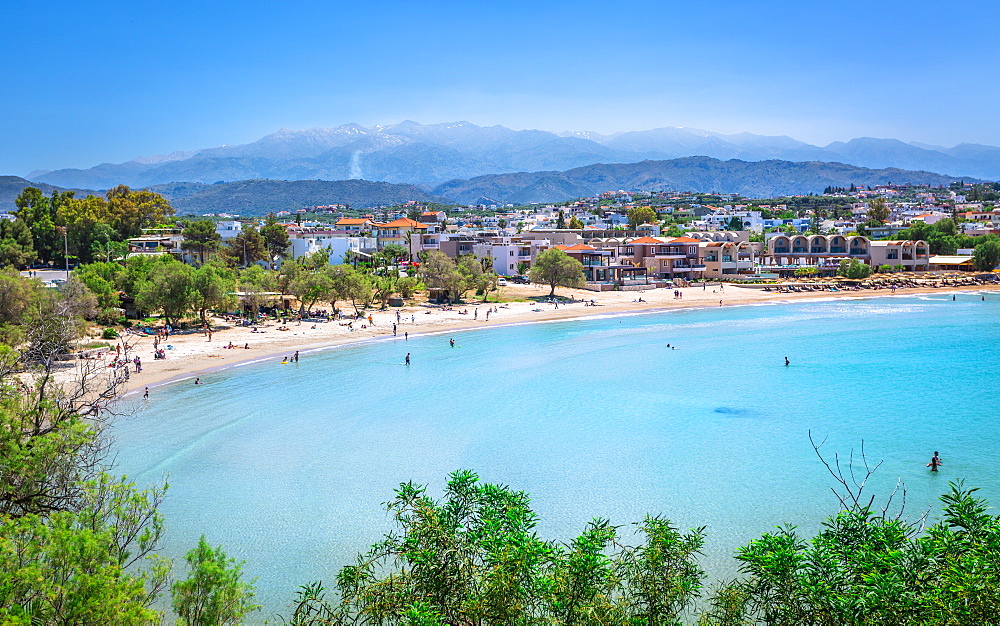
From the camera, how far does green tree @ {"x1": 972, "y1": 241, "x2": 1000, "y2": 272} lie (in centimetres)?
8169

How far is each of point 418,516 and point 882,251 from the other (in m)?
87.2

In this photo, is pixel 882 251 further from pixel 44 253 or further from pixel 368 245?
pixel 44 253

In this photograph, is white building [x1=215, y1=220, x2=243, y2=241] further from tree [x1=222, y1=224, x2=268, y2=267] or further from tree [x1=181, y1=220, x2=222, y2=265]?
tree [x1=181, y1=220, x2=222, y2=265]

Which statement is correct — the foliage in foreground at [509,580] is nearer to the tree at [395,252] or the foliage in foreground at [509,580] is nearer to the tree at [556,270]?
the tree at [556,270]

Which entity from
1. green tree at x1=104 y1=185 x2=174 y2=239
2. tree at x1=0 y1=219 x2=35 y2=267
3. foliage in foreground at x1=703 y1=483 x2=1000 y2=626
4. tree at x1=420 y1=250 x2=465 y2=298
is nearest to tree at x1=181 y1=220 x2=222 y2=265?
green tree at x1=104 y1=185 x2=174 y2=239

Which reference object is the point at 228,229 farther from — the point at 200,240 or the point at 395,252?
the point at 200,240

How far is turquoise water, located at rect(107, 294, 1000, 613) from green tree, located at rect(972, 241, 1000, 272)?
4388cm

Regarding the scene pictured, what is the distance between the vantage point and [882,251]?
3324 inches

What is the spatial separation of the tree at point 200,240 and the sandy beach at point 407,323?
60.5 feet

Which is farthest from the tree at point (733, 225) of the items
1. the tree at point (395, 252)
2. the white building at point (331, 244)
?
the white building at point (331, 244)

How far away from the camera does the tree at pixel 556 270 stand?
6272 centimetres

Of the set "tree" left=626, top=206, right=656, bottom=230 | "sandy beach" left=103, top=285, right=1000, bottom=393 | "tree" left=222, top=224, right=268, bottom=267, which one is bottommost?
"sandy beach" left=103, top=285, right=1000, bottom=393

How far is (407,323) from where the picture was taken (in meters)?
51.3

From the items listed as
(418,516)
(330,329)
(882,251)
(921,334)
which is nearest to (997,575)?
(418,516)
